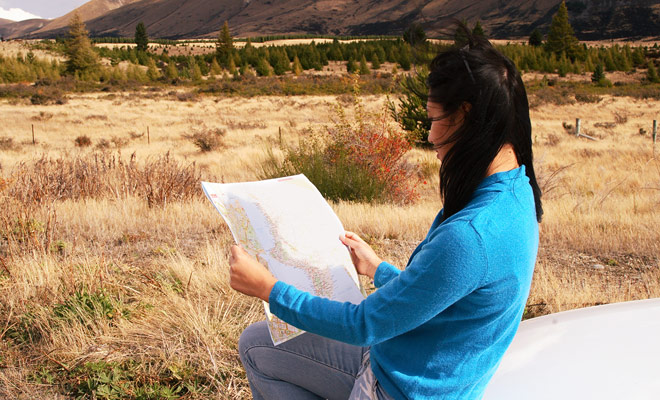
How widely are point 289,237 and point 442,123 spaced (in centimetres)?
56

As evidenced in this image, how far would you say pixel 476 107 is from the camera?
1215 millimetres

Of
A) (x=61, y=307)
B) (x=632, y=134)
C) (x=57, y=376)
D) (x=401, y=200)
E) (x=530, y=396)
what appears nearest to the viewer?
(x=530, y=396)

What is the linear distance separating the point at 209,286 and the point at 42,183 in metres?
3.69

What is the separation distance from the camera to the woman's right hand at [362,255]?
1697 millimetres

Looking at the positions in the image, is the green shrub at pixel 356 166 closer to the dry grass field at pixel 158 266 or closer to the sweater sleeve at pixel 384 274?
the dry grass field at pixel 158 266

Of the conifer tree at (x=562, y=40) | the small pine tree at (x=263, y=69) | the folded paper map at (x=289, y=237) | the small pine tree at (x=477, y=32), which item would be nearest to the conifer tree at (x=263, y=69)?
the small pine tree at (x=263, y=69)

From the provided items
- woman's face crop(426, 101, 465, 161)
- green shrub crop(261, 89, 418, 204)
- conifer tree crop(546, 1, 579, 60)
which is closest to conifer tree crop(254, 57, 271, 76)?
conifer tree crop(546, 1, 579, 60)

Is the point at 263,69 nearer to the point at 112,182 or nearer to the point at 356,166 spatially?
the point at 356,166

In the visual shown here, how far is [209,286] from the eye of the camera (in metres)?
3.47

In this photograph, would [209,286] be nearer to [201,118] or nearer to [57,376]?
[57,376]

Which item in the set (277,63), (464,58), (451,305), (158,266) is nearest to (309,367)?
(451,305)

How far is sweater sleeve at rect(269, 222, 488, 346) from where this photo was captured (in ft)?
3.65

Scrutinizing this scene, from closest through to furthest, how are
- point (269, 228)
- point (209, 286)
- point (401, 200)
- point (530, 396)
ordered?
point (530, 396) → point (269, 228) → point (209, 286) → point (401, 200)

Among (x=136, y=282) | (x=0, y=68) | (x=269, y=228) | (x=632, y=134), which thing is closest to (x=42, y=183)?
(x=136, y=282)
